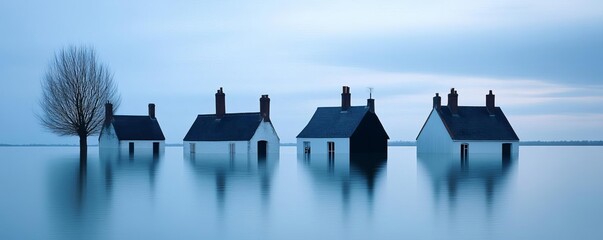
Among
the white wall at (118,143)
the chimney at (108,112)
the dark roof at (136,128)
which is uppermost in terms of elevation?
the chimney at (108,112)

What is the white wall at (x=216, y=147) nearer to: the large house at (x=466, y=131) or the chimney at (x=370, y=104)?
the chimney at (x=370, y=104)

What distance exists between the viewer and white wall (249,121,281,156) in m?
63.3

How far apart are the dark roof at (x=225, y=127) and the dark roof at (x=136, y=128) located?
24.0 feet

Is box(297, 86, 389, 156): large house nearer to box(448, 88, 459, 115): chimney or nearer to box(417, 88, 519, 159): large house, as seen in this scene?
box(417, 88, 519, 159): large house

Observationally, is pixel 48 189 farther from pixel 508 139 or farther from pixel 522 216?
pixel 508 139

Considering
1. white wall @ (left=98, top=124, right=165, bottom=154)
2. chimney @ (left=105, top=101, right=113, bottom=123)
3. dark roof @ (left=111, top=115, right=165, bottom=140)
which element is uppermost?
chimney @ (left=105, top=101, right=113, bottom=123)

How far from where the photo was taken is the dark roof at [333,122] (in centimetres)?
6203

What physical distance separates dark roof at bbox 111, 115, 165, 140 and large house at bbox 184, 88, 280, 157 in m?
7.63

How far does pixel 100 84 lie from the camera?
68.6 meters

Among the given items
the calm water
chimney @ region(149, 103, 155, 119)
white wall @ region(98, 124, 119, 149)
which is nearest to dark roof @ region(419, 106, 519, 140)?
chimney @ region(149, 103, 155, 119)

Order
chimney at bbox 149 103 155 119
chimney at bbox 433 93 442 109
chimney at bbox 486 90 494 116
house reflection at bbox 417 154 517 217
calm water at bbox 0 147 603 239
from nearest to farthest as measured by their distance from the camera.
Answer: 1. calm water at bbox 0 147 603 239
2. house reflection at bbox 417 154 517 217
3. chimney at bbox 433 93 442 109
4. chimney at bbox 486 90 494 116
5. chimney at bbox 149 103 155 119

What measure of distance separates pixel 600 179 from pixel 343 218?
18.1 metres

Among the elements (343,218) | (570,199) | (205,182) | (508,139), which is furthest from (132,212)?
(508,139)

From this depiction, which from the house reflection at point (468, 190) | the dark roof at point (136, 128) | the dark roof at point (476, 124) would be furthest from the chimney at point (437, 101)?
the house reflection at point (468, 190)
